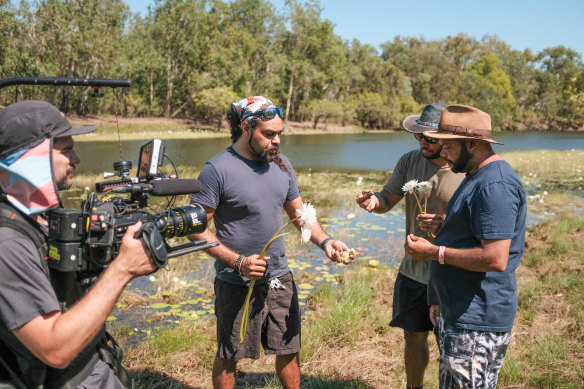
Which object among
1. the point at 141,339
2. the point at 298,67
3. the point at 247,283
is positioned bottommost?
the point at 141,339

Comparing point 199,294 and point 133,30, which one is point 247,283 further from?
point 133,30

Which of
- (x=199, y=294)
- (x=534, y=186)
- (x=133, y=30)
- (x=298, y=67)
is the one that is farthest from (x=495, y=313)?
(x=133, y=30)

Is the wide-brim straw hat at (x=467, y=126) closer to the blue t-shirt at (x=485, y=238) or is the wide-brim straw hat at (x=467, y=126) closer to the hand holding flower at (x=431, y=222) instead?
the blue t-shirt at (x=485, y=238)

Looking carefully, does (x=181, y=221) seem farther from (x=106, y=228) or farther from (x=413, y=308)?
(x=413, y=308)

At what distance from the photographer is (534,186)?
1421 cm

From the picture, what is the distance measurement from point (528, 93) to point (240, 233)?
9381 cm

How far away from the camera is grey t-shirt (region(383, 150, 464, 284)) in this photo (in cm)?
330

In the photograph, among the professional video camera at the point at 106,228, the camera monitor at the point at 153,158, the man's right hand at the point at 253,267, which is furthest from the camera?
the man's right hand at the point at 253,267

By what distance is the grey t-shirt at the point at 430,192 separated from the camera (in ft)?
10.8

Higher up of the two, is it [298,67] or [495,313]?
[298,67]

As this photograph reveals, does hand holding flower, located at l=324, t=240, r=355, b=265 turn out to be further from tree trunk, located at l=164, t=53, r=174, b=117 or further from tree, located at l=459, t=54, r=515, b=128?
tree, located at l=459, t=54, r=515, b=128

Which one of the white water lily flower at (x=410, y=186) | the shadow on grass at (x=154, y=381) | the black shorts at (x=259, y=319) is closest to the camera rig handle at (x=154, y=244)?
the black shorts at (x=259, y=319)

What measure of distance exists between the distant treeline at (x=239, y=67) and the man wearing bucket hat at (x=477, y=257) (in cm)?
2263

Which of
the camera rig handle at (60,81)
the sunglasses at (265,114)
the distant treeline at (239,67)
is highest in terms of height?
the distant treeline at (239,67)
